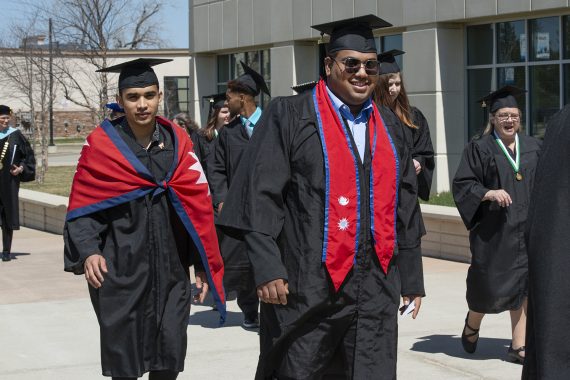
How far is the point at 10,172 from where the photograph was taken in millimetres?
14414

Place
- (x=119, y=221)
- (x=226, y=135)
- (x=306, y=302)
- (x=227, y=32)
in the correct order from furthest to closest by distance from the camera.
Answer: (x=227, y=32)
(x=226, y=135)
(x=119, y=221)
(x=306, y=302)

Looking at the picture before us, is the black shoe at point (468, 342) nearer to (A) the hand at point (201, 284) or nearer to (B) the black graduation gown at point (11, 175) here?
(A) the hand at point (201, 284)

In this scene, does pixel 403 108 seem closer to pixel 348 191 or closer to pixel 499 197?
pixel 499 197

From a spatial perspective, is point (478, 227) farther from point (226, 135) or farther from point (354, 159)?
point (354, 159)

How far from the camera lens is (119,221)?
568 cm

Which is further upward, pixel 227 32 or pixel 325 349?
pixel 227 32

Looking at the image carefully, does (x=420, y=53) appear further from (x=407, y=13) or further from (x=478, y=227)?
(x=478, y=227)

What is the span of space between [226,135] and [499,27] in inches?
364

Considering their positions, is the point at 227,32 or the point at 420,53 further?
the point at 227,32

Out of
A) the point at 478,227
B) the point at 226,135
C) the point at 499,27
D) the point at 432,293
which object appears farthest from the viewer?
the point at 499,27

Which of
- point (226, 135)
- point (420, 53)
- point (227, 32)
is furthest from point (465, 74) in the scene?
point (226, 135)

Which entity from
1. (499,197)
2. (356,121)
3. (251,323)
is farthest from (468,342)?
(356,121)

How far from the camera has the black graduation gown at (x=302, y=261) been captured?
15.6 ft

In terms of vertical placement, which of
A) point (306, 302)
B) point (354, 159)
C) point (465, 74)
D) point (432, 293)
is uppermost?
point (465, 74)
